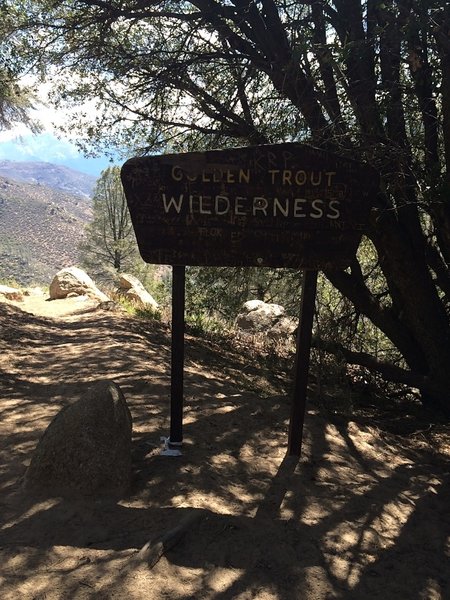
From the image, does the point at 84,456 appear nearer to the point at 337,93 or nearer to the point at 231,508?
the point at 231,508

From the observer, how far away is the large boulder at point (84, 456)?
3344 millimetres

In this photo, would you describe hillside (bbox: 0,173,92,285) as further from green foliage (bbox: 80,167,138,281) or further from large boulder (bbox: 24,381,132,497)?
large boulder (bbox: 24,381,132,497)

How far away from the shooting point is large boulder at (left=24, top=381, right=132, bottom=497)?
334 centimetres

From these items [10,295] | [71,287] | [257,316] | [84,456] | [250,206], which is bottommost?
[84,456]

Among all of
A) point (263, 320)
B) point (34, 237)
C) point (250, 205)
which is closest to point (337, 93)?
point (250, 205)

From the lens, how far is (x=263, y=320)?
1270 cm

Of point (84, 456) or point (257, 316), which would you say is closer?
point (84, 456)

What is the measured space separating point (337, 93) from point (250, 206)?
3278 mm

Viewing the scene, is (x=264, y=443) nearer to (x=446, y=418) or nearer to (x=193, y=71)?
(x=446, y=418)

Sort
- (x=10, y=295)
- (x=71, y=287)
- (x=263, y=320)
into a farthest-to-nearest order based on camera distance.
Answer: (x=71, y=287)
(x=10, y=295)
(x=263, y=320)

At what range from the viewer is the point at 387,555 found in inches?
121

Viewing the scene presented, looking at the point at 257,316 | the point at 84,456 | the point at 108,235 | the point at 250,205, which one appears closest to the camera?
the point at 84,456

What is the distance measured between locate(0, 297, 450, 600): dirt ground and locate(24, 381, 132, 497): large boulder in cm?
10

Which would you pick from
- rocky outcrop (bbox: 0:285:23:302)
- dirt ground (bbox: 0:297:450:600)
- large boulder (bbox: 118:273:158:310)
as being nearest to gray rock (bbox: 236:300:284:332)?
large boulder (bbox: 118:273:158:310)
